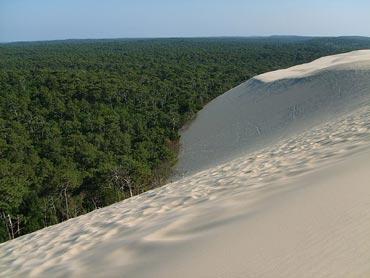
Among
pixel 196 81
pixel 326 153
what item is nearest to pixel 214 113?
→ pixel 196 81

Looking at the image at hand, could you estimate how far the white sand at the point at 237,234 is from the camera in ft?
11.7

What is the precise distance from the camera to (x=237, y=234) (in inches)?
173

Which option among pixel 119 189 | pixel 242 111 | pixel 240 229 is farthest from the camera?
pixel 242 111

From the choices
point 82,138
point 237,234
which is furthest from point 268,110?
point 237,234

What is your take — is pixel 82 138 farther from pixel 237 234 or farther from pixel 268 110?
pixel 237 234

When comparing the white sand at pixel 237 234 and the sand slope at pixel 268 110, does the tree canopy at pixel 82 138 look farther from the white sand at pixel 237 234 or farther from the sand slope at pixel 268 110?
the white sand at pixel 237 234

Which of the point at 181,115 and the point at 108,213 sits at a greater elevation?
the point at 108,213

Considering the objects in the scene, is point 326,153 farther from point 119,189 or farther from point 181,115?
point 181,115

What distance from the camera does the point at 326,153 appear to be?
8.09 metres

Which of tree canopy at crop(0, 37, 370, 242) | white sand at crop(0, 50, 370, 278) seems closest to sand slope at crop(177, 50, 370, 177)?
tree canopy at crop(0, 37, 370, 242)

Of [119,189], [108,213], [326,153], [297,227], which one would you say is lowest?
[119,189]

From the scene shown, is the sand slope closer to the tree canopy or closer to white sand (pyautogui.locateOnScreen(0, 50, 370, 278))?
the tree canopy

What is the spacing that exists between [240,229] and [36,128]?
3182 cm

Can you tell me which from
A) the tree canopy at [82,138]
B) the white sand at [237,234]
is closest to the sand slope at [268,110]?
the tree canopy at [82,138]
